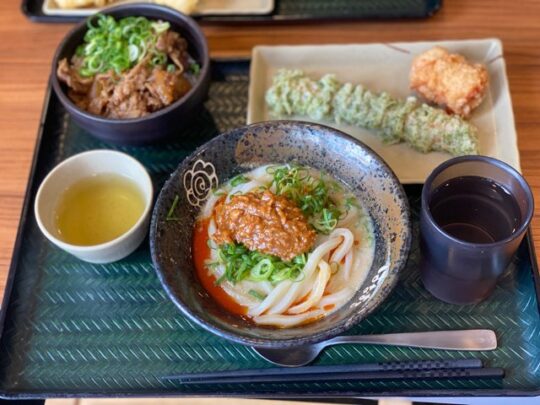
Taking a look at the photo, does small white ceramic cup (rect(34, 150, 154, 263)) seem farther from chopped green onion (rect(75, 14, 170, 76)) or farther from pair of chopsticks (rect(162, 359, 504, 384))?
pair of chopsticks (rect(162, 359, 504, 384))

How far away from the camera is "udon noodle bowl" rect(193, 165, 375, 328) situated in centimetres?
168

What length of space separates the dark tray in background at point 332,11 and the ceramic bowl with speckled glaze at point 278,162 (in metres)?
0.75

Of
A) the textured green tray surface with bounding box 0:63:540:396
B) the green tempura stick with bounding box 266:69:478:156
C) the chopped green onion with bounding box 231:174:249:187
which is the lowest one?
the textured green tray surface with bounding box 0:63:540:396

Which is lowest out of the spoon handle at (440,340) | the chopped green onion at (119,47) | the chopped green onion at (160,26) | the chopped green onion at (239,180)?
the spoon handle at (440,340)

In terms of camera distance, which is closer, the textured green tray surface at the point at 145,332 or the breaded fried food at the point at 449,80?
the textured green tray surface at the point at 145,332

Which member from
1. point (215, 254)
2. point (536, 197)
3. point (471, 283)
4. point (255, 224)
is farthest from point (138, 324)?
point (536, 197)

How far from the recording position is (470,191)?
5.77 feet

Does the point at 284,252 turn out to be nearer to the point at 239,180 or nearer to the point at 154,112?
the point at 239,180

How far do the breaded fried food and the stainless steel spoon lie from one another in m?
0.78

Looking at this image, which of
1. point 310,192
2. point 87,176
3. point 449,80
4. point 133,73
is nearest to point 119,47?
point 133,73

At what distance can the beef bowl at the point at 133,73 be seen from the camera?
1986 millimetres

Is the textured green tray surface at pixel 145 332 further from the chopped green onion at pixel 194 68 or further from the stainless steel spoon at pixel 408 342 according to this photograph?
the chopped green onion at pixel 194 68

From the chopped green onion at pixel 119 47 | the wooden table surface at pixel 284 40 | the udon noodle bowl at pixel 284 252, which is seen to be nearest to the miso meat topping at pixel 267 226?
the udon noodle bowl at pixel 284 252

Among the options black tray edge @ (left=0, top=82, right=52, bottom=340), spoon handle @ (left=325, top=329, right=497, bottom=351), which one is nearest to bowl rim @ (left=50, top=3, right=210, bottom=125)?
black tray edge @ (left=0, top=82, right=52, bottom=340)
